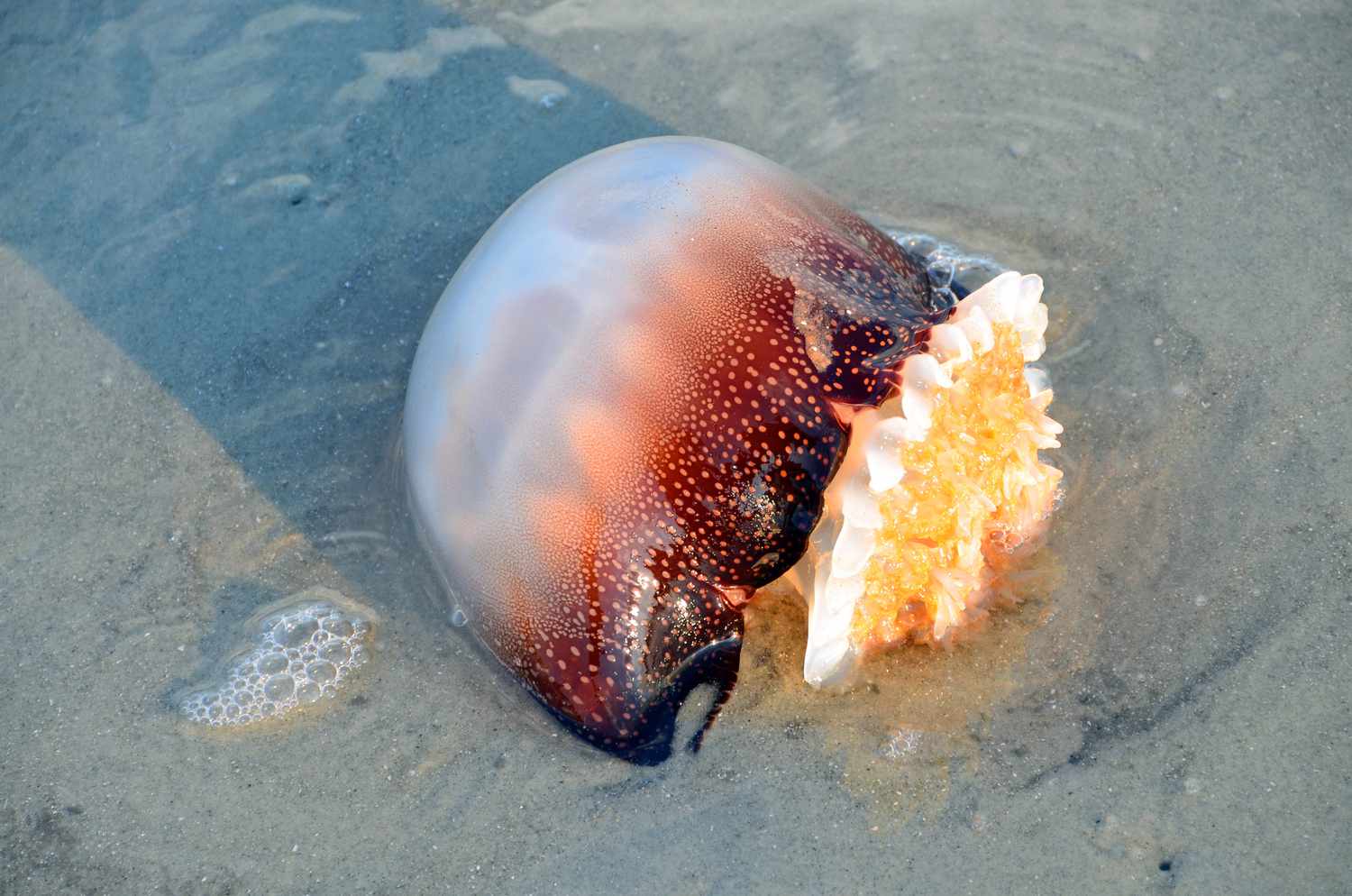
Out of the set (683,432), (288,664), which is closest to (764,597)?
(683,432)

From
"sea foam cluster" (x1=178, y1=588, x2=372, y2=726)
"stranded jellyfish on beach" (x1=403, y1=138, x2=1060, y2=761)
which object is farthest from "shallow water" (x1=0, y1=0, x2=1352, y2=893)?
"stranded jellyfish on beach" (x1=403, y1=138, x2=1060, y2=761)

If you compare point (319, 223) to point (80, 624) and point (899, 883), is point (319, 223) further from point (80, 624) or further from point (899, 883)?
point (899, 883)

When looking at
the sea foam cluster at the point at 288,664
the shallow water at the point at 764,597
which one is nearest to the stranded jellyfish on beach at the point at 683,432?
the shallow water at the point at 764,597

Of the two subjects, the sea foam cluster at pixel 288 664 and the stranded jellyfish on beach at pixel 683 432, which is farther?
the sea foam cluster at pixel 288 664

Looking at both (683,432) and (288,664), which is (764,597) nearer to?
(683,432)

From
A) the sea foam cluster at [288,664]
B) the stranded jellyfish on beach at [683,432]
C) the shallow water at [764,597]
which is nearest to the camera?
the stranded jellyfish on beach at [683,432]

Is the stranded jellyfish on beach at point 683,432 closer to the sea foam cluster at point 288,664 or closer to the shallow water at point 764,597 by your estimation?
the shallow water at point 764,597

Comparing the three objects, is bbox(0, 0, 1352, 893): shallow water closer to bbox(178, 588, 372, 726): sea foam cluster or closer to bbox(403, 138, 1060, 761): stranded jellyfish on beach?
bbox(178, 588, 372, 726): sea foam cluster
